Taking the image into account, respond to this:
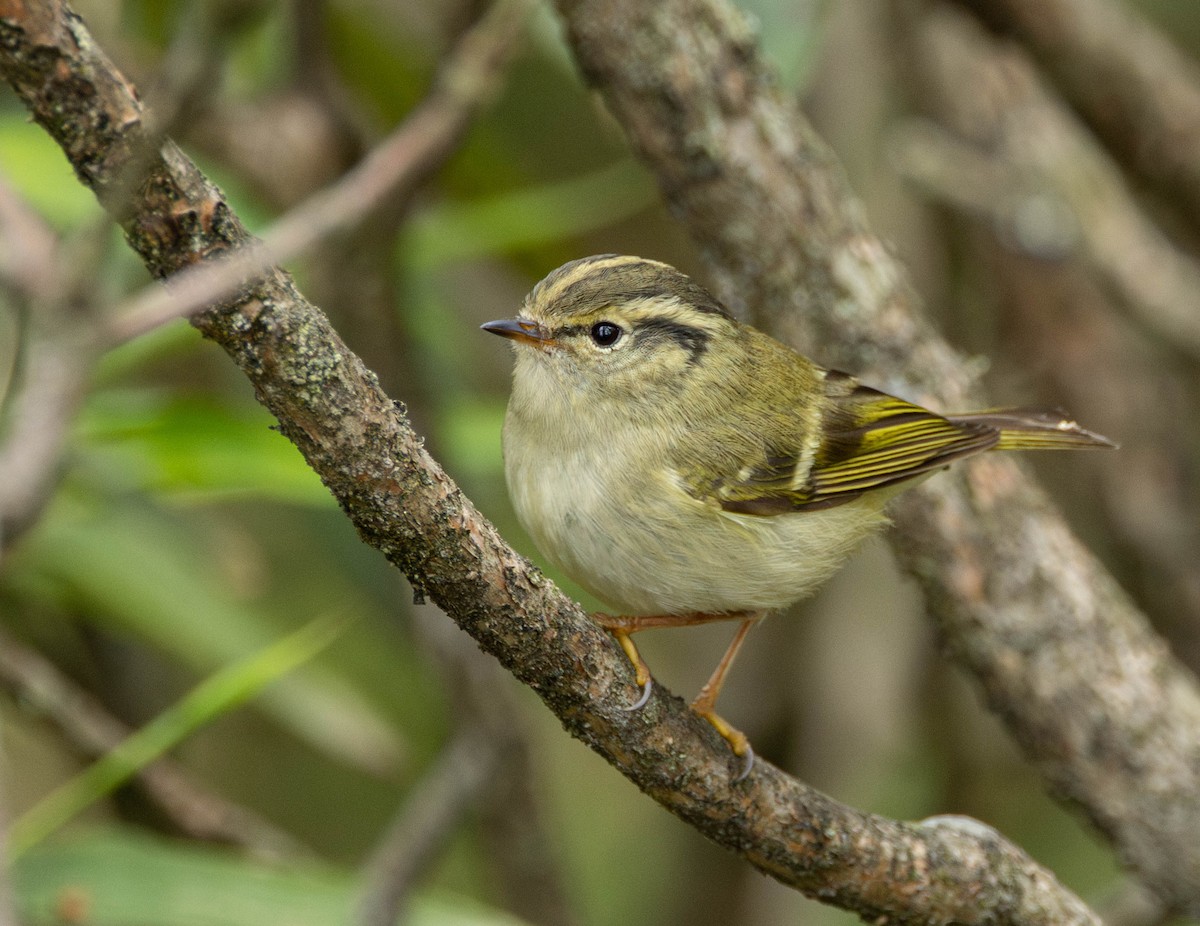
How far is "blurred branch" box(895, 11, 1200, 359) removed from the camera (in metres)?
4.25

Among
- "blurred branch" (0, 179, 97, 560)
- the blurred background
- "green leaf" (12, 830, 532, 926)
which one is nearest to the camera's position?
"blurred branch" (0, 179, 97, 560)

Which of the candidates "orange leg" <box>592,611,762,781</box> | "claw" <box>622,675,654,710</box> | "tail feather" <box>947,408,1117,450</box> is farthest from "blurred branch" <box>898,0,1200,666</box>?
"claw" <box>622,675,654,710</box>

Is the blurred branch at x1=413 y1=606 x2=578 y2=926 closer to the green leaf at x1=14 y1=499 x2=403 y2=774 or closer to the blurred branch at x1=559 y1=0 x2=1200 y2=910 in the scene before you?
the green leaf at x1=14 y1=499 x2=403 y2=774

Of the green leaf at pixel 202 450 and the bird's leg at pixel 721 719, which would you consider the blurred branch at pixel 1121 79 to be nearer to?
the bird's leg at pixel 721 719

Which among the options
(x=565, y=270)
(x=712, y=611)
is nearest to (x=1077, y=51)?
(x=565, y=270)

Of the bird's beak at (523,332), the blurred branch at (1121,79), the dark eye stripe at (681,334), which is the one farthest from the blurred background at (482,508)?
the bird's beak at (523,332)

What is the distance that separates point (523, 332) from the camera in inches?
110

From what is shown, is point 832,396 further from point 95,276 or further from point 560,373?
point 95,276

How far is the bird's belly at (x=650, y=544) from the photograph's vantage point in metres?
2.49

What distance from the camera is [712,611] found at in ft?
8.69

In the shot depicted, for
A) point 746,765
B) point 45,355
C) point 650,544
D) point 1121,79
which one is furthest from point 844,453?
point 1121,79

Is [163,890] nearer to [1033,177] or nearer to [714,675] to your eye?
[714,675]

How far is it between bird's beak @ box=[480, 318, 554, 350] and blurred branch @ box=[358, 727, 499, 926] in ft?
3.89

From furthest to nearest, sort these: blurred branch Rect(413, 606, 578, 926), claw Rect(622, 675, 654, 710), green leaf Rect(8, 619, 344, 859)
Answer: blurred branch Rect(413, 606, 578, 926) < green leaf Rect(8, 619, 344, 859) < claw Rect(622, 675, 654, 710)
